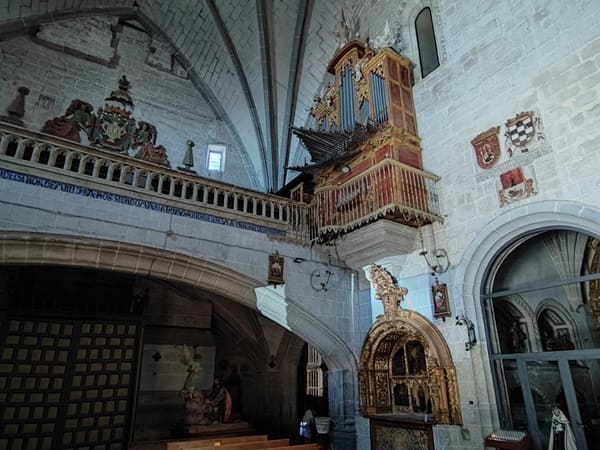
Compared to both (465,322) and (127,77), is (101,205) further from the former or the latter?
(127,77)

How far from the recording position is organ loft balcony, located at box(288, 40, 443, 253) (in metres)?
7.21

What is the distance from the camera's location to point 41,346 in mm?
7961

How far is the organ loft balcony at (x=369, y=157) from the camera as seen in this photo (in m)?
7.21

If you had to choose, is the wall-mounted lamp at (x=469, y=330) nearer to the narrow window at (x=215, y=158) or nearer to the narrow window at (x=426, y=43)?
the narrow window at (x=426, y=43)

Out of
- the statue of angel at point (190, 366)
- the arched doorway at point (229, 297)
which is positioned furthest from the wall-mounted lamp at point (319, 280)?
the statue of angel at point (190, 366)

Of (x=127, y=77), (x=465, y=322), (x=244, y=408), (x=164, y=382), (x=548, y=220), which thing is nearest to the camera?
(x=548, y=220)

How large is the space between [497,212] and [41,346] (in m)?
9.15

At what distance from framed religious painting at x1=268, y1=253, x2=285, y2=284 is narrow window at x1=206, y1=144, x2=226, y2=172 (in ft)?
22.0

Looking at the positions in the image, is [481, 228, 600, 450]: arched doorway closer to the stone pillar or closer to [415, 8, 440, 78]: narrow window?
the stone pillar

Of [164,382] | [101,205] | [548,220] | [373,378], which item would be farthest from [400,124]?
[164,382]

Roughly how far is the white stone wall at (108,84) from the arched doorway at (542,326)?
376 inches

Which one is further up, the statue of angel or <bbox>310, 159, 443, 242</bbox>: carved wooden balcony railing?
<bbox>310, 159, 443, 242</bbox>: carved wooden balcony railing

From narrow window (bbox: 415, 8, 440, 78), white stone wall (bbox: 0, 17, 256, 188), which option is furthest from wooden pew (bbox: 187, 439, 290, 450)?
white stone wall (bbox: 0, 17, 256, 188)

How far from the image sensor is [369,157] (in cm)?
816
